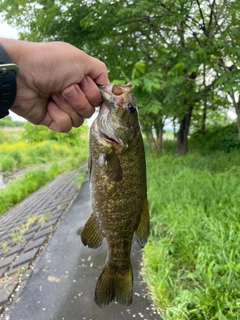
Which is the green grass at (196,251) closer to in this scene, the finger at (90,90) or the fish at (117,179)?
the fish at (117,179)

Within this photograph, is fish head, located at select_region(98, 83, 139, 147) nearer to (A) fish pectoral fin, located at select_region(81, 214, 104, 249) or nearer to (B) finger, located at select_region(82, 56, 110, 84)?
(B) finger, located at select_region(82, 56, 110, 84)

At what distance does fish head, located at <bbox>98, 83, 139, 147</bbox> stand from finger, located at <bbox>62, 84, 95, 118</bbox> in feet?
0.61

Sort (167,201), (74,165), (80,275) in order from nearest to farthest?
(80,275) < (167,201) < (74,165)

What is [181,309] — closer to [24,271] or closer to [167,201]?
[24,271]

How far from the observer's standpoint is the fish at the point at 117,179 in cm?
178

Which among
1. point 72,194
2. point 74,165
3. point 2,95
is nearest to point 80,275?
point 2,95

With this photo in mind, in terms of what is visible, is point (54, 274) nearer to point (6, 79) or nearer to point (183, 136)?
point (6, 79)

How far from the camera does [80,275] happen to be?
423cm

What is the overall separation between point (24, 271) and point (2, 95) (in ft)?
10.7

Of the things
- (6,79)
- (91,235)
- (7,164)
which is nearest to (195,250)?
(91,235)

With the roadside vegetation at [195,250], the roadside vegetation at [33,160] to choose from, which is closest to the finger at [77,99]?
the roadside vegetation at [195,250]

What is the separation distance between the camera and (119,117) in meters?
1.78

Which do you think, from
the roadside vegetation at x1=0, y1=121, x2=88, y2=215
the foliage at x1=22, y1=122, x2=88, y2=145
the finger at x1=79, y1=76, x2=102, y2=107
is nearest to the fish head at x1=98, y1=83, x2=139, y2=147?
the finger at x1=79, y1=76, x2=102, y2=107

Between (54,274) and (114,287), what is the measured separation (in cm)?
260
